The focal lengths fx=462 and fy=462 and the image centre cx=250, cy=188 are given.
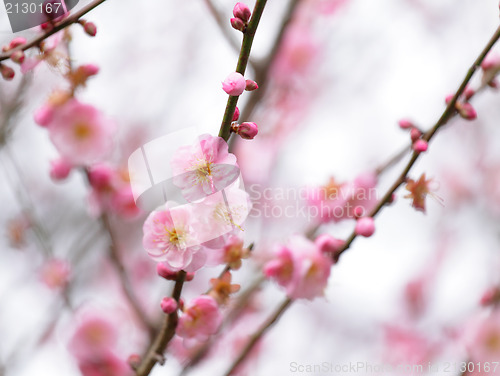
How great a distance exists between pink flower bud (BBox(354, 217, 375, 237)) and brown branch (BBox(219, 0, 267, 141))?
52 centimetres

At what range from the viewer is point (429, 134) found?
133 cm

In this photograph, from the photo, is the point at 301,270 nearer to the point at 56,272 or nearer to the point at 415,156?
the point at 415,156

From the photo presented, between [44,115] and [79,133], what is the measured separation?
22 cm

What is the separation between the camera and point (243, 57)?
38.3 inches

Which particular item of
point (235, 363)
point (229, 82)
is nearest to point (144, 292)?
point (235, 363)

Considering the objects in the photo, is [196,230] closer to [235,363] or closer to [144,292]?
[235,363]

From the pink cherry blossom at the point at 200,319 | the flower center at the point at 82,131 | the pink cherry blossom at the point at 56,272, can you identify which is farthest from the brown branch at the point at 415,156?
the pink cherry blossom at the point at 56,272

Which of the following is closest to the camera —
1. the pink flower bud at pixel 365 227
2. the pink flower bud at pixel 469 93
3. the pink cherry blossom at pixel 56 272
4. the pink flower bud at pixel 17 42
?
the pink flower bud at pixel 17 42

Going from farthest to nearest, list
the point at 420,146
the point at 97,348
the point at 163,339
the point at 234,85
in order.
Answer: the point at 97,348 < the point at 420,146 < the point at 163,339 < the point at 234,85

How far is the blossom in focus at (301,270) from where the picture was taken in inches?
56.3

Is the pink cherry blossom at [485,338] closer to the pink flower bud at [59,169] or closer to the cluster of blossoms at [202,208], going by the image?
the cluster of blossoms at [202,208]

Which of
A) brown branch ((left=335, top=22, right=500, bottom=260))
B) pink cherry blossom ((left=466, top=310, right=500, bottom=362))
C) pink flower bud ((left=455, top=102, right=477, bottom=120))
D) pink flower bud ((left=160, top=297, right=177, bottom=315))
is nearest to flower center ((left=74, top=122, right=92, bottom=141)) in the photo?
pink flower bud ((left=160, top=297, right=177, bottom=315))

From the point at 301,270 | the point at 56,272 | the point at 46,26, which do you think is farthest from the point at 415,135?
the point at 56,272

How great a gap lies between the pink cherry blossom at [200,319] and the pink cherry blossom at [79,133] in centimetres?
98
